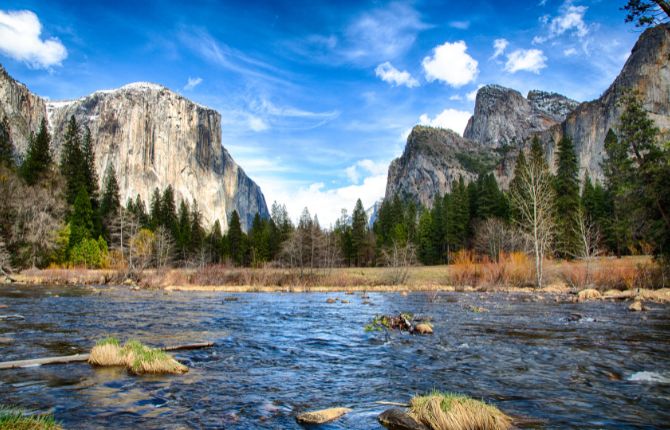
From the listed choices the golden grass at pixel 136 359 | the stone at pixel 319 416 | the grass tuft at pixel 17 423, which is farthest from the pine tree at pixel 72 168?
the stone at pixel 319 416

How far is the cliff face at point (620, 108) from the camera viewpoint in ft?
461

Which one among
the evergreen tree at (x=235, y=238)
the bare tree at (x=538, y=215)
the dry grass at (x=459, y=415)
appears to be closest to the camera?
the dry grass at (x=459, y=415)

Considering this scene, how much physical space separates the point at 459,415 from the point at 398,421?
83 cm

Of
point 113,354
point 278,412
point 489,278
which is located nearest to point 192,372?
point 113,354

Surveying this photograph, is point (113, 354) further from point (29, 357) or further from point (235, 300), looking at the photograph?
point (235, 300)

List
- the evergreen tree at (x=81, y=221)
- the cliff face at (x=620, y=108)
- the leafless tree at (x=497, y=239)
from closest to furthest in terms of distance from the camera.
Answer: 1. the leafless tree at (x=497, y=239)
2. the evergreen tree at (x=81, y=221)
3. the cliff face at (x=620, y=108)

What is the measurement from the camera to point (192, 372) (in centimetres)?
916

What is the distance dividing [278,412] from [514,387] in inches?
169

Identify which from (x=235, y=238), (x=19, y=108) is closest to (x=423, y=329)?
(x=235, y=238)

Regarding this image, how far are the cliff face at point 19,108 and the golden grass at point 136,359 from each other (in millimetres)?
169832

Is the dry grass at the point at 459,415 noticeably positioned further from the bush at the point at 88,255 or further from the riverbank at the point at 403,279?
the bush at the point at 88,255

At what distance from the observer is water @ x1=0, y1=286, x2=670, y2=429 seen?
259 inches

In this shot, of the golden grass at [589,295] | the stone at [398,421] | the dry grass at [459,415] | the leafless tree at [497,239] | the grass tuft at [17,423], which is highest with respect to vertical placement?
the leafless tree at [497,239]

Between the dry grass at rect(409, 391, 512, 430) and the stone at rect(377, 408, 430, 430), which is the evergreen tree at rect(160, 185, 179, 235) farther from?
the dry grass at rect(409, 391, 512, 430)
